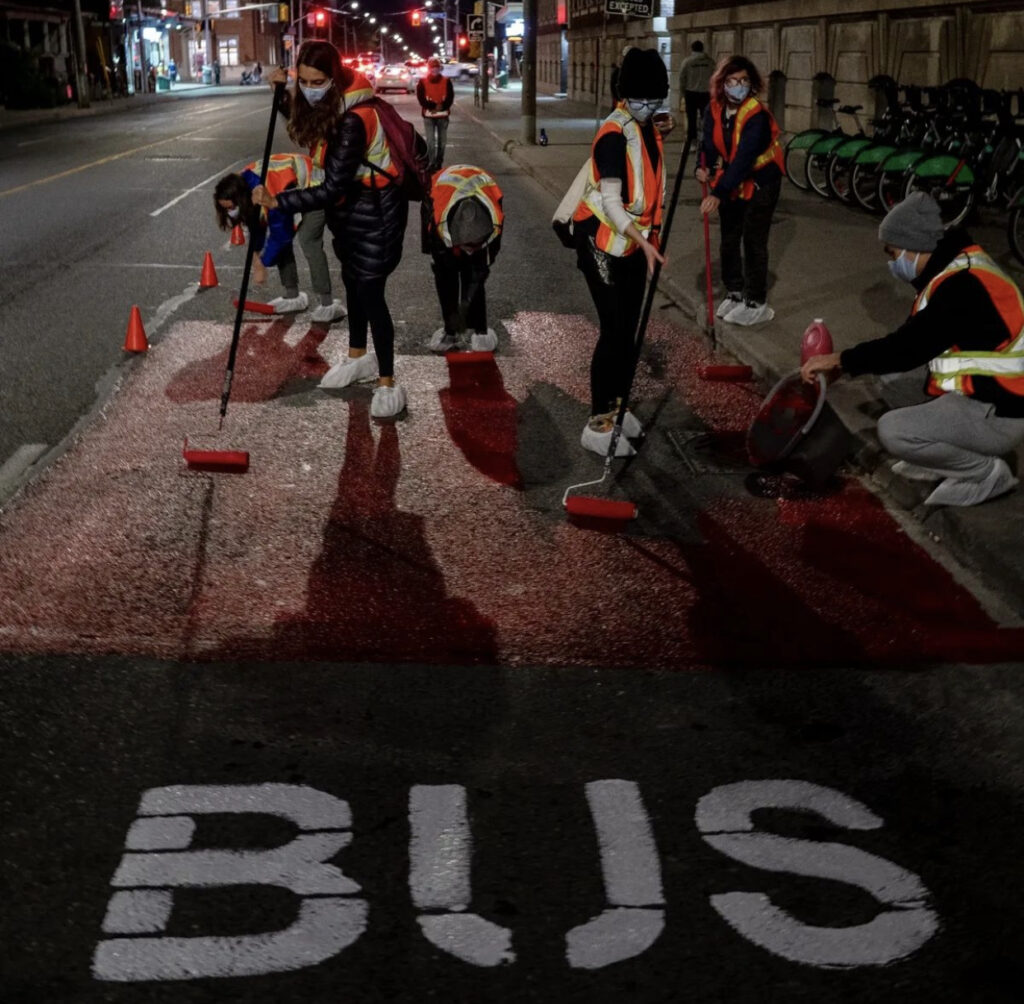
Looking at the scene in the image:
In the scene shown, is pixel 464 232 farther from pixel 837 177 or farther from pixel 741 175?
pixel 837 177

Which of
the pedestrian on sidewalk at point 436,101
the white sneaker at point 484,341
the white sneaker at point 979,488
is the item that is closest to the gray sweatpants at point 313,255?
the white sneaker at point 484,341

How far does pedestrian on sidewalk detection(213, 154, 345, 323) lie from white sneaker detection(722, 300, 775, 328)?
10.0ft

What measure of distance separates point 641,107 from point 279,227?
357cm

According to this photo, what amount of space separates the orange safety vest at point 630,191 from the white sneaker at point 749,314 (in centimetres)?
350

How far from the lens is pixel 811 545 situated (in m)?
5.91

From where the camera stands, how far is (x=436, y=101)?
25312 millimetres

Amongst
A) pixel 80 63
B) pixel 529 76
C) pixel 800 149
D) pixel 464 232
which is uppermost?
pixel 80 63

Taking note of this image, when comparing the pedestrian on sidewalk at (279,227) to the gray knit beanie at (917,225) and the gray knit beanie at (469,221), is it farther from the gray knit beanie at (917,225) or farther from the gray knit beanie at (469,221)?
the gray knit beanie at (917,225)

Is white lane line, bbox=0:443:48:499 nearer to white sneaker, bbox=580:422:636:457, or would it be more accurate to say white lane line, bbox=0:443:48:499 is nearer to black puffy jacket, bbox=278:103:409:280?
black puffy jacket, bbox=278:103:409:280

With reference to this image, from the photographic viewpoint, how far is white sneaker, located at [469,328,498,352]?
9.59 m

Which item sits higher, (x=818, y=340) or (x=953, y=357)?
(x=953, y=357)

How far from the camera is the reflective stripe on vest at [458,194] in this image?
28.4 feet

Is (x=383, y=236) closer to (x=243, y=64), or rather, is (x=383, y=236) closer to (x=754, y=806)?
(x=754, y=806)

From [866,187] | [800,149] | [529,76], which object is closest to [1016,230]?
[866,187]
